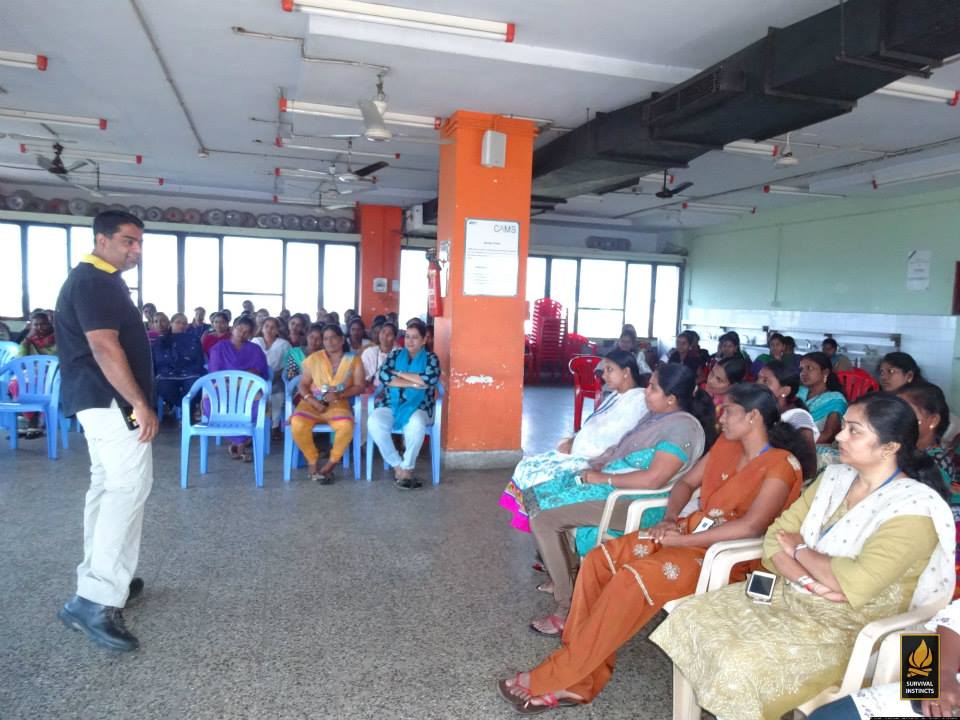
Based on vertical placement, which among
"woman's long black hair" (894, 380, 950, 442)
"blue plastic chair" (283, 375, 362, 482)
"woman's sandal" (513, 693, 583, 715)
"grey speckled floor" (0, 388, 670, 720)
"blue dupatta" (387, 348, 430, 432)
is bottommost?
"grey speckled floor" (0, 388, 670, 720)

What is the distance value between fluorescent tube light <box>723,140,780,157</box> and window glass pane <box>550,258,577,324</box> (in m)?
6.62

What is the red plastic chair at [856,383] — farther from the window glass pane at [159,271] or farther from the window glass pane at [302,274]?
the window glass pane at [159,271]

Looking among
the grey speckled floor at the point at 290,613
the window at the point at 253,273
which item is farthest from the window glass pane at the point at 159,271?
the grey speckled floor at the point at 290,613

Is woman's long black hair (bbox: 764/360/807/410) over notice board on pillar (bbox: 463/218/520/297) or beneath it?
beneath

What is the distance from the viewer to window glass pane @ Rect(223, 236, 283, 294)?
11.2 meters

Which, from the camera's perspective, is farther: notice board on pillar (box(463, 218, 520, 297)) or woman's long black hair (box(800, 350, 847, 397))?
notice board on pillar (box(463, 218, 520, 297))

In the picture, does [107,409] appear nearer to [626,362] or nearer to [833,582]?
[626,362]

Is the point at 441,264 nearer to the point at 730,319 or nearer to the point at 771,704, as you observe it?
the point at 771,704

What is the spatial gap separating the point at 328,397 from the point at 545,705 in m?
3.32

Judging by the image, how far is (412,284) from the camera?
12.1 m

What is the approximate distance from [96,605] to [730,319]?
10569 millimetres

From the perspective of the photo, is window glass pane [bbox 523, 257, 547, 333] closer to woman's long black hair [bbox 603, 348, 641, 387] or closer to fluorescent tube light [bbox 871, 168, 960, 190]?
fluorescent tube light [bbox 871, 168, 960, 190]

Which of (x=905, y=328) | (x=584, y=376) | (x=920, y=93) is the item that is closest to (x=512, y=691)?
(x=920, y=93)

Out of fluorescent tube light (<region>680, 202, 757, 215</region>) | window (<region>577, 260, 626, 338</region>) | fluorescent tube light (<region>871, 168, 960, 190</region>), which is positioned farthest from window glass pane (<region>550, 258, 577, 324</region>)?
fluorescent tube light (<region>871, 168, 960, 190</region>)
